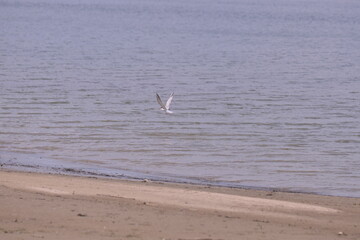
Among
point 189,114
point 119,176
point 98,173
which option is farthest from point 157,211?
point 189,114

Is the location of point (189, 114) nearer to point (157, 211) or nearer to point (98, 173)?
point (98, 173)

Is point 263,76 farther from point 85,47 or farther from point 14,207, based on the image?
point 14,207

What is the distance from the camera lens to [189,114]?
22.8 meters

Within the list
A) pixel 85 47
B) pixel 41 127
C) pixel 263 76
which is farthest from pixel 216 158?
pixel 85 47

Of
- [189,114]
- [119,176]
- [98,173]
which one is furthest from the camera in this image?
[189,114]

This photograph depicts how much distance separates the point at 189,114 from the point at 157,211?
1164 cm

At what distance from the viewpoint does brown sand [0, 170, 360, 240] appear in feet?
32.8

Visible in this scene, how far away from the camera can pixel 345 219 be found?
1193 cm

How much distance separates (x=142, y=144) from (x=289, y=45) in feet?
116

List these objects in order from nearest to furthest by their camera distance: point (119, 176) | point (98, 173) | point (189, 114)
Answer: point (119, 176) → point (98, 173) → point (189, 114)

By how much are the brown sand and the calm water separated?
1929mm

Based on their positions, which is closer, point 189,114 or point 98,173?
point 98,173

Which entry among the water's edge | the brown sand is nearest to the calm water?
the water's edge

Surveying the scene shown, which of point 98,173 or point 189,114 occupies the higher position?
point 189,114
